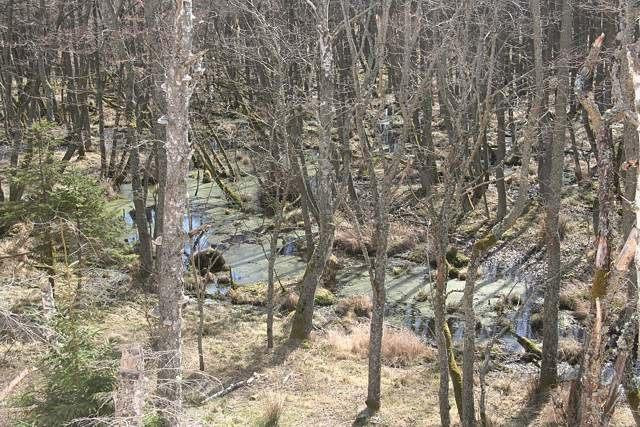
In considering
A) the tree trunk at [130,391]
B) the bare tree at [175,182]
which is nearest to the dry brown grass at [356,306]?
the bare tree at [175,182]

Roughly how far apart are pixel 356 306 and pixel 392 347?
2.56 metres

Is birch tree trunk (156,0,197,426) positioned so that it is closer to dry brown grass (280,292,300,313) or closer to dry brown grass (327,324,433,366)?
dry brown grass (327,324,433,366)

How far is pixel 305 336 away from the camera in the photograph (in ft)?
54.5

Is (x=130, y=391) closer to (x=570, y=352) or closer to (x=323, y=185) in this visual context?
(x=323, y=185)

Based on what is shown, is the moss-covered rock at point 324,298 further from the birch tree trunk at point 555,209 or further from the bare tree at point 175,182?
the bare tree at point 175,182

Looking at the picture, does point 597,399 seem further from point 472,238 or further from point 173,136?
point 472,238

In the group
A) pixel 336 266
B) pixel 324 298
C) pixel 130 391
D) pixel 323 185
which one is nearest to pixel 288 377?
pixel 323 185

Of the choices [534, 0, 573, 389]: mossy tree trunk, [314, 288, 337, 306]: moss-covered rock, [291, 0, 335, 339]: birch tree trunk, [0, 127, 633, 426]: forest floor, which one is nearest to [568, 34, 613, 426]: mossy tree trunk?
[0, 127, 633, 426]: forest floor

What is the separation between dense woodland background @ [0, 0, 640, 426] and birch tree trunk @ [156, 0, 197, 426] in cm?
3

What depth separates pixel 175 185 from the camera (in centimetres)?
927

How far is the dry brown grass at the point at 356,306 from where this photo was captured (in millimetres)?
18375

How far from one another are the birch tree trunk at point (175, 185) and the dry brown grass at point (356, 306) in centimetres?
893

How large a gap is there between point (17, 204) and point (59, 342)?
605 cm

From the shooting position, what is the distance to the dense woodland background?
9.20 m
